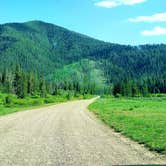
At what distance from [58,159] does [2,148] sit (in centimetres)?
409

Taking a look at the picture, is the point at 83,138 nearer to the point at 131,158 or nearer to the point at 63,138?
the point at 63,138

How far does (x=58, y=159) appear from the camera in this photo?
13.2 meters

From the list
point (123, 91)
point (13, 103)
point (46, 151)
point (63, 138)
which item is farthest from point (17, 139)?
point (123, 91)

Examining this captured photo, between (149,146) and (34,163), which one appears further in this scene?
(149,146)

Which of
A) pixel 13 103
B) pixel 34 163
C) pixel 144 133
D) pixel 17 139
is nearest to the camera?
pixel 34 163

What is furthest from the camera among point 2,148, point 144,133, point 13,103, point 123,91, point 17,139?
point 123,91

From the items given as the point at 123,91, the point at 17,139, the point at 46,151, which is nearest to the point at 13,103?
the point at 17,139

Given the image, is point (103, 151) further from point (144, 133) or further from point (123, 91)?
point (123, 91)

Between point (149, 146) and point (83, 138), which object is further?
point (83, 138)

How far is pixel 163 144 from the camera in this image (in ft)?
54.2

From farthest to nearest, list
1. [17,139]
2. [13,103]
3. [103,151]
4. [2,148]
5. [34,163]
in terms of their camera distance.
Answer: [13,103]
[17,139]
[2,148]
[103,151]
[34,163]

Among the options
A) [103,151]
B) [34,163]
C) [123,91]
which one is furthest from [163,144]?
[123,91]

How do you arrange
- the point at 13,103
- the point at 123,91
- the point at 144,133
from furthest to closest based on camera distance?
the point at 123,91
the point at 13,103
the point at 144,133

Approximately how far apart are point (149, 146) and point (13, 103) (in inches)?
2501
